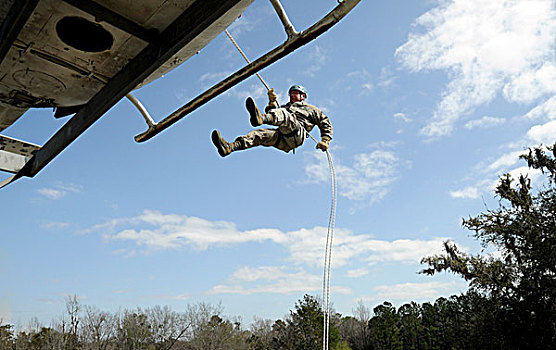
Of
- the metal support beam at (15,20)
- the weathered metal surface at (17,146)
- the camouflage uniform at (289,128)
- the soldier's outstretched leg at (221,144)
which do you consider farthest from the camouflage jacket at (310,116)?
the metal support beam at (15,20)

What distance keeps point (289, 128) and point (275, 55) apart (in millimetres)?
2063

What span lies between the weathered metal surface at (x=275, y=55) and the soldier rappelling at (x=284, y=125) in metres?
1.05

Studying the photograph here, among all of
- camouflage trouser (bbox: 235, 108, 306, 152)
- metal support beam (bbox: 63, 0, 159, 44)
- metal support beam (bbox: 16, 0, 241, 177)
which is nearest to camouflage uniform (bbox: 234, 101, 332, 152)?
camouflage trouser (bbox: 235, 108, 306, 152)

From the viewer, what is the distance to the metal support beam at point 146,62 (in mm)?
1723

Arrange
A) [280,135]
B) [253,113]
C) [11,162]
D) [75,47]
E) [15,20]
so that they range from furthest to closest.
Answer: [280,135] < [253,113] < [11,162] < [75,47] < [15,20]

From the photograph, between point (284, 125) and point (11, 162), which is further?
point (284, 125)

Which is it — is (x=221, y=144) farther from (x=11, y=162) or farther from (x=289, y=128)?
(x=11, y=162)

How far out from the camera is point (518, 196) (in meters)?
16.0

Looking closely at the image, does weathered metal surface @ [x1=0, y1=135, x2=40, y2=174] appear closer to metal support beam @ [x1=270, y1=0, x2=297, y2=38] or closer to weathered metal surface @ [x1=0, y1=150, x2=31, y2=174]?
weathered metal surface @ [x1=0, y1=150, x2=31, y2=174]

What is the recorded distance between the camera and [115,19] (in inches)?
77.5

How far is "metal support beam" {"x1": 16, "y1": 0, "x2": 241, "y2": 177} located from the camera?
172 cm

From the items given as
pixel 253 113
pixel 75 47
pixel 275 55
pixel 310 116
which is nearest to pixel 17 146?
pixel 75 47

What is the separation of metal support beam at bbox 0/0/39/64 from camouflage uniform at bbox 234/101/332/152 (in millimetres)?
2065

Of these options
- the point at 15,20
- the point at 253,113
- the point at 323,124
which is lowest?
the point at 15,20
